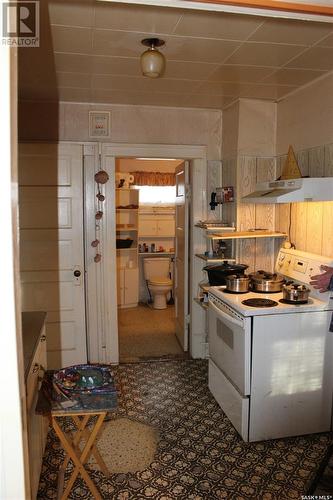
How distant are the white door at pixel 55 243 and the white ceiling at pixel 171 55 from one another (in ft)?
1.80

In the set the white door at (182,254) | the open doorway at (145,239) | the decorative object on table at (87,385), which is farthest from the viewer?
the open doorway at (145,239)

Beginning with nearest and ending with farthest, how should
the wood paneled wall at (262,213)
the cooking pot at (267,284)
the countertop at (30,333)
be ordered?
the countertop at (30,333), the cooking pot at (267,284), the wood paneled wall at (262,213)

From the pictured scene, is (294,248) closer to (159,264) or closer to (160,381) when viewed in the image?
(160,381)

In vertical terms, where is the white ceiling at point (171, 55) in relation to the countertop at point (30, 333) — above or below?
above

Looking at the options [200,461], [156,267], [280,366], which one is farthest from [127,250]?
[200,461]

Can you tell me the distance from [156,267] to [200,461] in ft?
12.8

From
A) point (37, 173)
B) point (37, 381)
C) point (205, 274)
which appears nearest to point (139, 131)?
point (37, 173)

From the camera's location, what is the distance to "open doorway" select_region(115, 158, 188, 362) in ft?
19.4

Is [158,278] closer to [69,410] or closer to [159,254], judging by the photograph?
[159,254]

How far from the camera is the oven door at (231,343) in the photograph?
251 cm

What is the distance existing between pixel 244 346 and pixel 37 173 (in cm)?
233

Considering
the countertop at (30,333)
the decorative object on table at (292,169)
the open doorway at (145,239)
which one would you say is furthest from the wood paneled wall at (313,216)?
the open doorway at (145,239)

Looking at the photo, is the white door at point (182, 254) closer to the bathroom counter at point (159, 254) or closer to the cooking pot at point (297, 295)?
the cooking pot at point (297, 295)

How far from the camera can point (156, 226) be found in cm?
633
